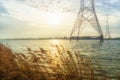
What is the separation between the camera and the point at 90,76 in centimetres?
1083

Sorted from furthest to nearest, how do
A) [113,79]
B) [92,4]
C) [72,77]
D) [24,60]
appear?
[92,4]
[113,79]
[24,60]
[72,77]

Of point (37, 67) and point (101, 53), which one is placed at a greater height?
point (37, 67)

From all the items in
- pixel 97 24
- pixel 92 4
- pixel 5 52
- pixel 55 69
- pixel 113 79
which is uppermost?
pixel 5 52

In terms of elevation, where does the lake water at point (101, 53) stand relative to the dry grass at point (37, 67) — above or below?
below

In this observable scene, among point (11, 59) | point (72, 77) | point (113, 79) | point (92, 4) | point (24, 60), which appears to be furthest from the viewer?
point (92, 4)

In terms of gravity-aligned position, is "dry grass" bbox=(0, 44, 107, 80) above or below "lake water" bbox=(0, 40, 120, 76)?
above

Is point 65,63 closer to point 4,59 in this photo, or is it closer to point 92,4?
point 4,59

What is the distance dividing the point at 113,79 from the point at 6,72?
9.58m

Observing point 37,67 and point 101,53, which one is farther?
point 101,53

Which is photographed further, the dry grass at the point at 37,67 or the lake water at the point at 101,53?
the lake water at the point at 101,53

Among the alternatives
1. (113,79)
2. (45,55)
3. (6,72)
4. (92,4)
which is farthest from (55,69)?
(92,4)

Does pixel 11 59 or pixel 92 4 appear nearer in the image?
pixel 11 59

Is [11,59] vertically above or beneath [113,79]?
above

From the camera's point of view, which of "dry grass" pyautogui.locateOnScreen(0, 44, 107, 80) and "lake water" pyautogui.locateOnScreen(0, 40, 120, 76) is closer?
"dry grass" pyautogui.locateOnScreen(0, 44, 107, 80)
